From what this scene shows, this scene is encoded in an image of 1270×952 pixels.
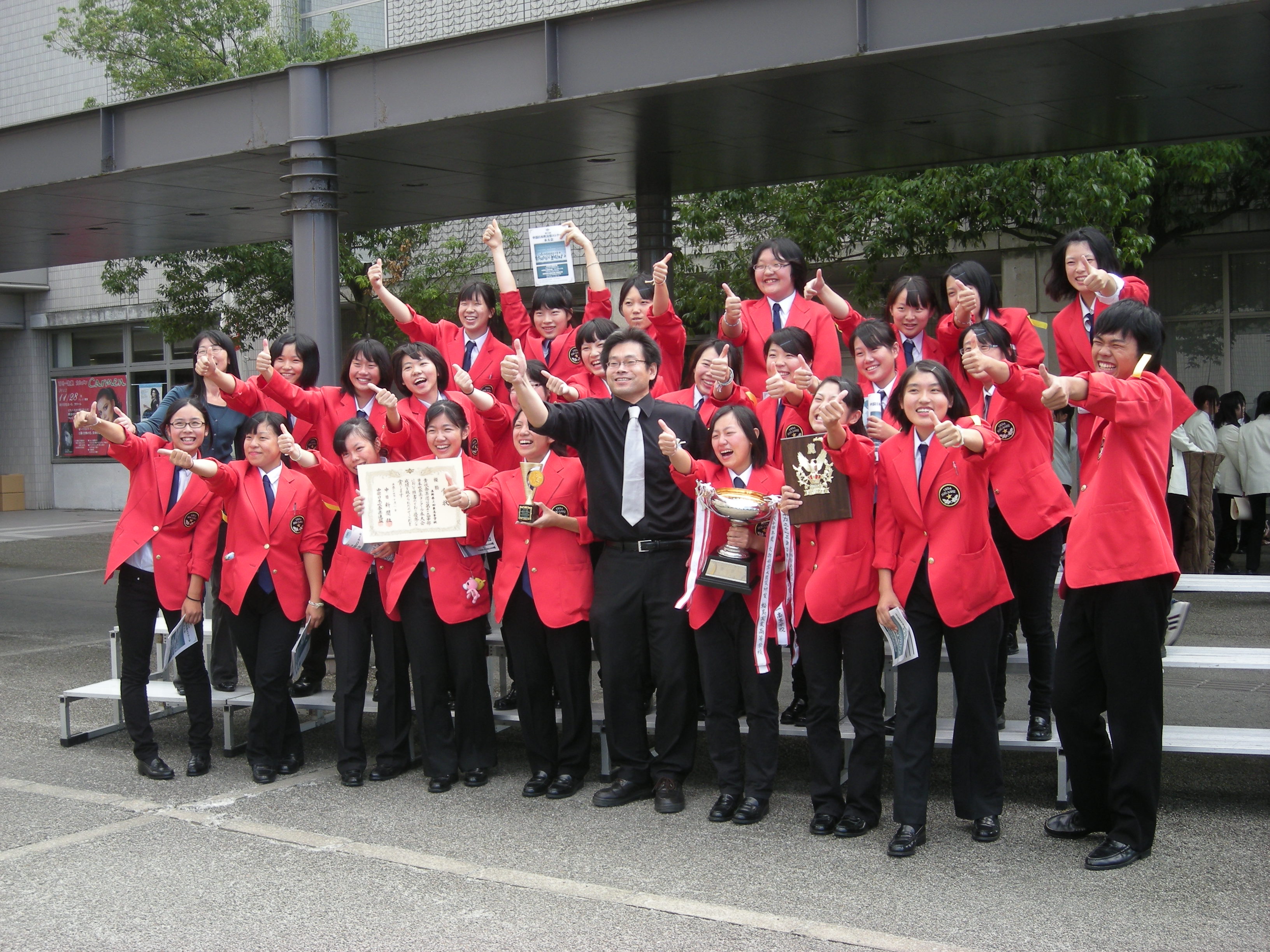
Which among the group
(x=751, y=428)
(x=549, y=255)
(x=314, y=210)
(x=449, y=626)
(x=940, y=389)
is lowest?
(x=449, y=626)

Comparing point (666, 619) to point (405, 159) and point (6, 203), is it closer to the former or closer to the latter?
point (405, 159)

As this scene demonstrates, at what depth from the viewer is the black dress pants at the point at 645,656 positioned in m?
5.66

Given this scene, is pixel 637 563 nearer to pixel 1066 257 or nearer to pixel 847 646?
pixel 847 646

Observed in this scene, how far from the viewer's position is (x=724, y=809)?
545 centimetres

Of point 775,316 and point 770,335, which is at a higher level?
point 775,316

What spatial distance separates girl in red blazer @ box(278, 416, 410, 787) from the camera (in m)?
6.21

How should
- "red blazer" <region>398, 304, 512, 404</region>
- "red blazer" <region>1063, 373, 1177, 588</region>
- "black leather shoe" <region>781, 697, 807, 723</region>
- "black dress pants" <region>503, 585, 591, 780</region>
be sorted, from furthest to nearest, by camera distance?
"red blazer" <region>398, 304, 512, 404</region>
"black leather shoe" <region>781, 697, 807, 723</region>
"black dress pants" <region>503, 585, 591, 780</region>
"red blazer" <region>1063, 373, 1177, 588</region>

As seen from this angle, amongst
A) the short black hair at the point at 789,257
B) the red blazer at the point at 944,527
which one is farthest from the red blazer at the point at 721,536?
the short black hair at the point at 789,257

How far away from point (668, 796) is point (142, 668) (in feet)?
9.14

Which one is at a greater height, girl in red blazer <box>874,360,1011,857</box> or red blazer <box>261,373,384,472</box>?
red blazer <box>261,373,384,472</box>

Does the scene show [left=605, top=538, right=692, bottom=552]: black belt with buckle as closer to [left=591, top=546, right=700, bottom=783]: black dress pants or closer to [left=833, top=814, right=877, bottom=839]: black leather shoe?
[left=591, top=546, right=700, bottom=783]: black dress pants

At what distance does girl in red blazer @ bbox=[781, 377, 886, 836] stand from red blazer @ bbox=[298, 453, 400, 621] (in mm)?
2101

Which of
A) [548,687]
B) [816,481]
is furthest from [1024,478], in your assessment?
[548,687]

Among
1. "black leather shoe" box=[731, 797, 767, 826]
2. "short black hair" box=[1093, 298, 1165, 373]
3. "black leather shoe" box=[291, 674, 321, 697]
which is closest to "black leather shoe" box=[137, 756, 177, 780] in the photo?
"black leather shoe" box=[291, 674, 321, 697]
